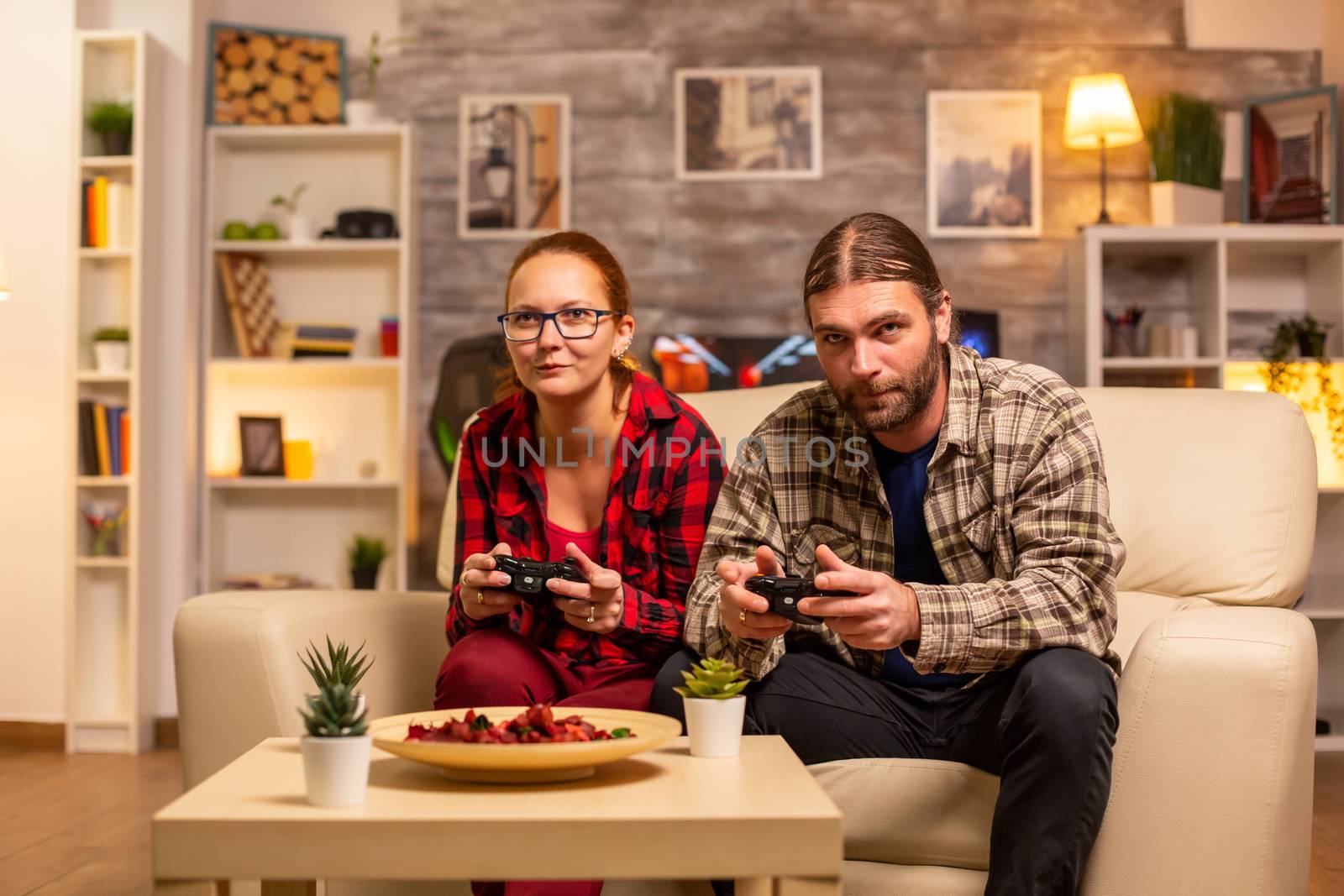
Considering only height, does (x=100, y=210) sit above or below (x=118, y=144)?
below

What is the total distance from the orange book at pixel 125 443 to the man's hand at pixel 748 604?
2.75 m

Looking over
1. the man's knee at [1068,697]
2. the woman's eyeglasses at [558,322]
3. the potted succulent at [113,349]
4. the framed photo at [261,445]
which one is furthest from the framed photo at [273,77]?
the man's knee at [1068,697]

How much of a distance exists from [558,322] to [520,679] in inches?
21.3

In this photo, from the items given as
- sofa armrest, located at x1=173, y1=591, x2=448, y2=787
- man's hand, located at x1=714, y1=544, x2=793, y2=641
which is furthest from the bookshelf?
man's hand, located at x1=714, y1=544, x2=793, y2=641

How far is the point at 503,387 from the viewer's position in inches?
85.7

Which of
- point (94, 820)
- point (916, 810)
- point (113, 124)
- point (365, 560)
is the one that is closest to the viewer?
point (916, 810)

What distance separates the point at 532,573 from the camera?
5.63ft

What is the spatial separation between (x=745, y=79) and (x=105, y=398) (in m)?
2.32

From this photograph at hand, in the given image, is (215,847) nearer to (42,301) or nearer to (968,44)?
(42,301)

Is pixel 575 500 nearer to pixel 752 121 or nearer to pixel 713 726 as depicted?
pixel 713 726

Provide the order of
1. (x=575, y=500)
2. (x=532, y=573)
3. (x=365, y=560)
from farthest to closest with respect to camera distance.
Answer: (x=365, y=560), (x=575, y=500), (x=532, y=573)

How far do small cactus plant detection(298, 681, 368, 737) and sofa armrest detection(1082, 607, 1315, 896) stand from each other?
2.87ft

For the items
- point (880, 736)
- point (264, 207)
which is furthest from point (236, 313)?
point (880, 736)

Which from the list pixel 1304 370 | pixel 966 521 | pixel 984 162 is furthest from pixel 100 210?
pixel 1304 370
